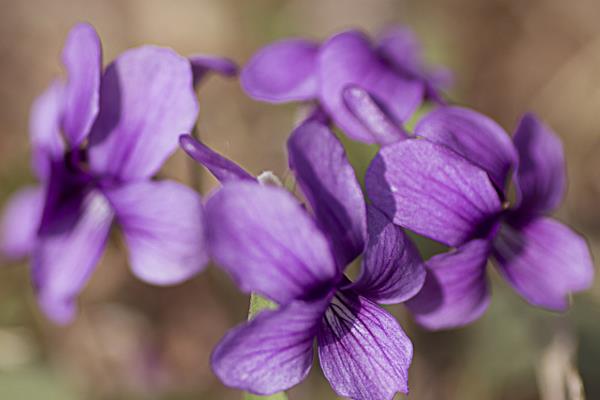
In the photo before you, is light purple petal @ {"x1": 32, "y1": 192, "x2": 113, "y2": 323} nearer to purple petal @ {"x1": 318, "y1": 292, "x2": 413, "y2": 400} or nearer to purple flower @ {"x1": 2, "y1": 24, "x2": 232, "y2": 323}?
purple flower @ {"x1": 2, "y1": 24, "x2": 232, "y2": 323}

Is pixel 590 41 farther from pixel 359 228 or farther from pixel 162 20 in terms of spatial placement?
pixel 359 228

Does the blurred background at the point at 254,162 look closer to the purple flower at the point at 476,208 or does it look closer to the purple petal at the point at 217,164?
the purple flower at the point at 476,208

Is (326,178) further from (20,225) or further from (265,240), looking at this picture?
(20,225)

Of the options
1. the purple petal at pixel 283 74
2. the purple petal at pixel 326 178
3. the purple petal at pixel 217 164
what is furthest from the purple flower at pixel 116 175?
the purple petal at pixel 326 178

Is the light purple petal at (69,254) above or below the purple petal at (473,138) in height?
below

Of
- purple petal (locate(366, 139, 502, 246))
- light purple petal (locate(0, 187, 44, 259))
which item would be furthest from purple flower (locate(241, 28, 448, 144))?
light purple petal (locate(0, 187, 44, 259))

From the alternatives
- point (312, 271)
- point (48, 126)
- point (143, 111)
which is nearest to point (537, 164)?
point (312, 271)
